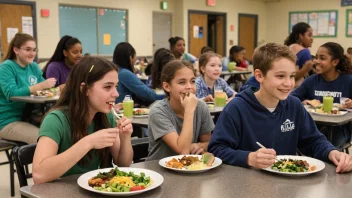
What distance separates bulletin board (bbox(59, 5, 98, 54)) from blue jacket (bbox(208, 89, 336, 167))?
20.8ft

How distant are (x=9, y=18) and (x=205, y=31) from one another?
516 cm

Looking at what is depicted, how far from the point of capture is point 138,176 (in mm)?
1464

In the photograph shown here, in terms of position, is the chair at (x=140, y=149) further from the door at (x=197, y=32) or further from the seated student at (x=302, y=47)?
the door at (x=197, y=32)

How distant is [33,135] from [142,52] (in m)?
5.86

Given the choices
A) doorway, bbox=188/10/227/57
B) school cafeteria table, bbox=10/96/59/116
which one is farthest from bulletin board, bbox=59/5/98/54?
school cafeteria table, bbox=10/96/59/116

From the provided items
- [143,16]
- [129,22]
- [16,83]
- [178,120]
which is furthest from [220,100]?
[143,16]

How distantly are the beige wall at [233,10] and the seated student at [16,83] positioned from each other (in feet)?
20.5

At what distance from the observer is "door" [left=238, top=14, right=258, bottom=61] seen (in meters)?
11.5

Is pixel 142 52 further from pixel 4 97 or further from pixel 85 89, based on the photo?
pixel 85 89

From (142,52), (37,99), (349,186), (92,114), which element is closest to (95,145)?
(92,114)

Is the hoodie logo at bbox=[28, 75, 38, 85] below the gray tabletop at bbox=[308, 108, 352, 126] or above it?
above

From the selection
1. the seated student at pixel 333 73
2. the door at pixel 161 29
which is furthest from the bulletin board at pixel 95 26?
the seated student at pixel 333 73

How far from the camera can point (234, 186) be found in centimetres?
142

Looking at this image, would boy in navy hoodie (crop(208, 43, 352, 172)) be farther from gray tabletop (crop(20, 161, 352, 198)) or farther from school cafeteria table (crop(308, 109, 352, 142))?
school cafeteria table (crop(308, 109, 352, 142))
